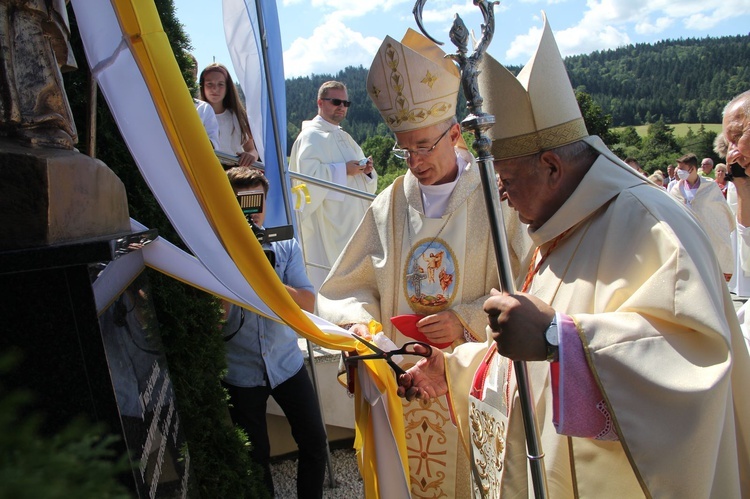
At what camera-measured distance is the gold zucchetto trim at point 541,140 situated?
1.97 meters

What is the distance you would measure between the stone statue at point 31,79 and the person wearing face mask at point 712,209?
32.8 feet

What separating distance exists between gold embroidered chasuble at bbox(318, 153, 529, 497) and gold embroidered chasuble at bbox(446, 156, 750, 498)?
978 millimetres

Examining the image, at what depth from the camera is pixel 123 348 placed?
5.27 ft

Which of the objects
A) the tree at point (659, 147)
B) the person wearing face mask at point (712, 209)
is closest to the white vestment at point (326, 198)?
the person wearing face mask at point (712, 209)

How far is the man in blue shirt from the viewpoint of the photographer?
3.45m

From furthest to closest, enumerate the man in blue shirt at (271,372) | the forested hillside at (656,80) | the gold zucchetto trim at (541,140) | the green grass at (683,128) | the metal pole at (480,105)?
the forested hillside at (656,80) → the green grass at (683,128) → the man in blue shirt at (271,372) → the gold zucchetto trim at (541,140) → the metal pole at (480,105)

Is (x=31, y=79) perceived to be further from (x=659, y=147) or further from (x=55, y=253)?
(x=659, y=147)

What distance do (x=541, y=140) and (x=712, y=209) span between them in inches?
399

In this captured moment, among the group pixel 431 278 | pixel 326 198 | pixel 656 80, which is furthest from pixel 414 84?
pixel 656 80

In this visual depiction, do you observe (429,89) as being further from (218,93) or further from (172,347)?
(218,93)

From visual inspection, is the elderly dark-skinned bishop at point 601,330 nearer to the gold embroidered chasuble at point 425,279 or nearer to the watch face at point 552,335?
Answer: the watch face at point 552,335

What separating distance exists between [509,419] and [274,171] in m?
2.77

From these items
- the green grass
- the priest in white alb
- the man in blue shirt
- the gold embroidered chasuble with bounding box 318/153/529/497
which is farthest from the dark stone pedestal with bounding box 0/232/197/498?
the green grass

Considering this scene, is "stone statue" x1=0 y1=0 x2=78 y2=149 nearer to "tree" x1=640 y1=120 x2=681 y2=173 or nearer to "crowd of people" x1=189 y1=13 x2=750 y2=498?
"crowd of people" x1=189 y1=13 x2=750 y2=498
